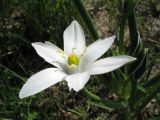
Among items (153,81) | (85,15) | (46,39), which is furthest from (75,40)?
(46,39)

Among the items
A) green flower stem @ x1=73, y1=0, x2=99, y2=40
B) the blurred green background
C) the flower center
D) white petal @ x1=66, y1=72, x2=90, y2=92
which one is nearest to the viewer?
white petal @ x1=66, y1=72, x2=90, y2=92

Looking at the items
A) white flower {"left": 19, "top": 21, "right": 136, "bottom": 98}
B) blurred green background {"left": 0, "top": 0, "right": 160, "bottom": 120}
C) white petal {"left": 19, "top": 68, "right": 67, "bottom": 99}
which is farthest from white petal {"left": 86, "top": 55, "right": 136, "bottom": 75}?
blurred green background {"left": 0, "top": 0, "right": 160, "bottom": 120}

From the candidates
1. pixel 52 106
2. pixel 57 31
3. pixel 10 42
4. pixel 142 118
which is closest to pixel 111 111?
pixel 142 118

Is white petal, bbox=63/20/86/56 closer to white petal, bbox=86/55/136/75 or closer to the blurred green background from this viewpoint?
white petal, bbox=86/55/136/75

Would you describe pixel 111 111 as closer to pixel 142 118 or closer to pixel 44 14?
pixel 142 118

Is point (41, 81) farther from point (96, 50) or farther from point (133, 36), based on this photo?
point (133, 36)

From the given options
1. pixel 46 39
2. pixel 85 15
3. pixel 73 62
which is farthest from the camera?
pixel 46 39

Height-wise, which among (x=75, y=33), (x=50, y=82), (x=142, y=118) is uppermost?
(x=75, y=33)
